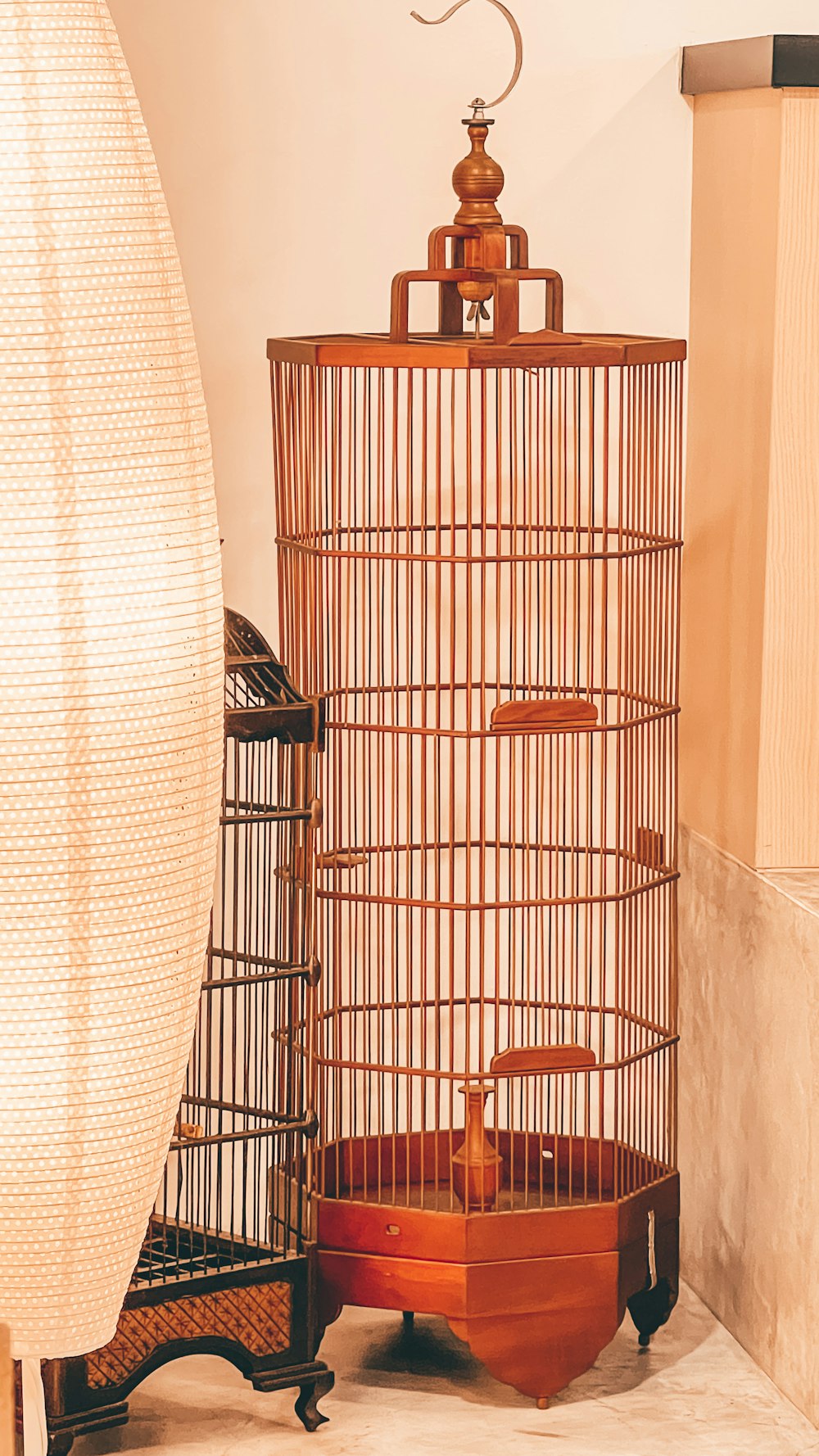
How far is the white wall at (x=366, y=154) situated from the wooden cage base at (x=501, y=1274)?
0.90 metres

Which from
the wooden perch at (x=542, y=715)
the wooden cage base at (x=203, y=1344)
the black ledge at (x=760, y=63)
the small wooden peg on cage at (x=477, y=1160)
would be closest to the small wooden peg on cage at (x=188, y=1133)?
the wooden cage base at (x=203, y=1344)

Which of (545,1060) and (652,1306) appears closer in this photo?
(545,1060)

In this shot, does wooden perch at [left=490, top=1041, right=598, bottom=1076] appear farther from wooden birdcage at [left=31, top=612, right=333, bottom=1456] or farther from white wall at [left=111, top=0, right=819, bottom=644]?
white wall at [left=111, top=0, right=819, bottom=644]

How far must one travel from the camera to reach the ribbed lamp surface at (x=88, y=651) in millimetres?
843

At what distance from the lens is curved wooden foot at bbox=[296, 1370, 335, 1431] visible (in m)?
2.22

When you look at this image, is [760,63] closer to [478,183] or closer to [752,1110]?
[478,183]

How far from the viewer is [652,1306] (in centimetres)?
245

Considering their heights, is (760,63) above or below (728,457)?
above

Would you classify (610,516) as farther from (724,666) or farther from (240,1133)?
(240,1133)

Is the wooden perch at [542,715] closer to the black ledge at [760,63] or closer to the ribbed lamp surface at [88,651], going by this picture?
the black ledge at [760,63]

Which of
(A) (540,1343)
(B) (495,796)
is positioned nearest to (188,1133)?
(A) (540,1343)

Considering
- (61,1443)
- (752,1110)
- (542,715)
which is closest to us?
(61,1443)

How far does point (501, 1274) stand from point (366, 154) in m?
1.52

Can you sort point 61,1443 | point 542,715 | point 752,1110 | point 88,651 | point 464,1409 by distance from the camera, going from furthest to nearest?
1. point 752,1110
2. point 464,1409
3. point 542,715
4. point 61,1443
5. point 88,651
